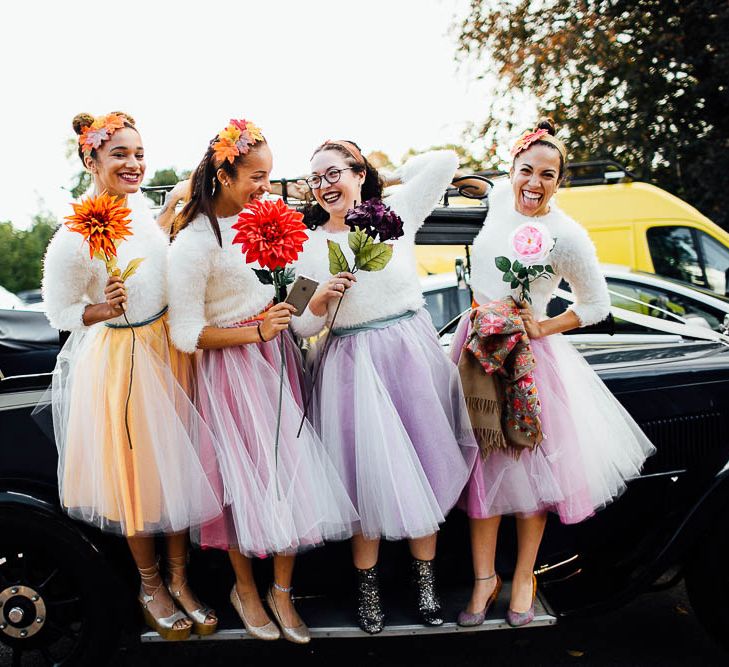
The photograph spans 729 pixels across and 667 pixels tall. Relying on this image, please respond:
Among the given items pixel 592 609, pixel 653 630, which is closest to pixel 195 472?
pixel 592 609

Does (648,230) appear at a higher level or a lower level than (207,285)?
lower

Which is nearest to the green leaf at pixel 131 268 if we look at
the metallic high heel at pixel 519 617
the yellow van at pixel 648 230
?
the metallic high heel at pixel 519 617

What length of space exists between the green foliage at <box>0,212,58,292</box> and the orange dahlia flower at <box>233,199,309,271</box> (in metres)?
5.80

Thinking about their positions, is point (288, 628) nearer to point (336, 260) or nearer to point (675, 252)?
point (336, 260)

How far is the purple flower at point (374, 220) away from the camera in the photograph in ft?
8.14

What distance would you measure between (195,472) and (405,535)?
0.79 m

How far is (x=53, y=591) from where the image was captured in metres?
2.85

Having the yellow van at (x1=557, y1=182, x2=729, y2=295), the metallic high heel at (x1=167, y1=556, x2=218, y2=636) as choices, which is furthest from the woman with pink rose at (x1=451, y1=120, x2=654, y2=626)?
the yellow van at (x1=557, y1=182, x2=729, y2=295)

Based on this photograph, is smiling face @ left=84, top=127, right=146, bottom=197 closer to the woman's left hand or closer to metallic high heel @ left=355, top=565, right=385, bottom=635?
the woman's left hand

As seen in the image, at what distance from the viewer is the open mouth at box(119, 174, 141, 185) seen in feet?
8.79

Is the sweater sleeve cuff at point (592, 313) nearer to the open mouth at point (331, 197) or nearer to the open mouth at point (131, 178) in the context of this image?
the open mouth at point (331, 197)

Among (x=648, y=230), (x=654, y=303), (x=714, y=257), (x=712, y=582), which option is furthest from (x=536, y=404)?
(x=714, y=257)

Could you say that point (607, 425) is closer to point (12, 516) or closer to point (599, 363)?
point (599, 363)

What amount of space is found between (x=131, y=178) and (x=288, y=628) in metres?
1.80
